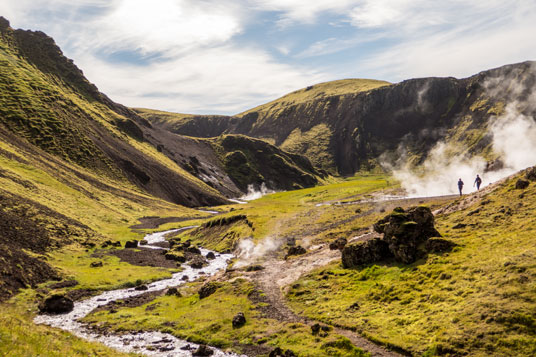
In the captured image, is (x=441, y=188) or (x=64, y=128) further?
(x=64, y=128)

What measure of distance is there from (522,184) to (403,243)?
17887 millimetres

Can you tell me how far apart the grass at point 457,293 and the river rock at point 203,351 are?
1107cm

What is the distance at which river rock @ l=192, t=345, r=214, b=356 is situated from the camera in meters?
32.6

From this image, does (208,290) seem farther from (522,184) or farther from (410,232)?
(522,184)

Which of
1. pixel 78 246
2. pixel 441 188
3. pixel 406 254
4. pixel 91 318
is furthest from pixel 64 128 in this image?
pixel 406 254

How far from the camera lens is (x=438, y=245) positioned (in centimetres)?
3881

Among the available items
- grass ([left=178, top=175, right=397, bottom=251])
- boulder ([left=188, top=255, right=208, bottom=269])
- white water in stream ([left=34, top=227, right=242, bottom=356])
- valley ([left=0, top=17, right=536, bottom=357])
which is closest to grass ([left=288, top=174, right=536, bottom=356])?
valley ([left=0, top=17, right=536, bottom=357])

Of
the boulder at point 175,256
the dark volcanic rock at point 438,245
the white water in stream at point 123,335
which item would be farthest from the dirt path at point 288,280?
the boulder at point 175,256

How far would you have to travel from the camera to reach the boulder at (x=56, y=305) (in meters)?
46.2

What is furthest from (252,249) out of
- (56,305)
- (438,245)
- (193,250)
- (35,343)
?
(35,343)

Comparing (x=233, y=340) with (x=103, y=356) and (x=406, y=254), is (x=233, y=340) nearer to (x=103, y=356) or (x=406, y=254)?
(x=103, y=356)

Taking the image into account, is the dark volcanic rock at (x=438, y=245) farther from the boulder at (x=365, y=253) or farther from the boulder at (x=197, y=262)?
the boulder at (x=197, y=262)

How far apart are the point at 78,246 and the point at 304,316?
2658 inches

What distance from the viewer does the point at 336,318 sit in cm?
3481
